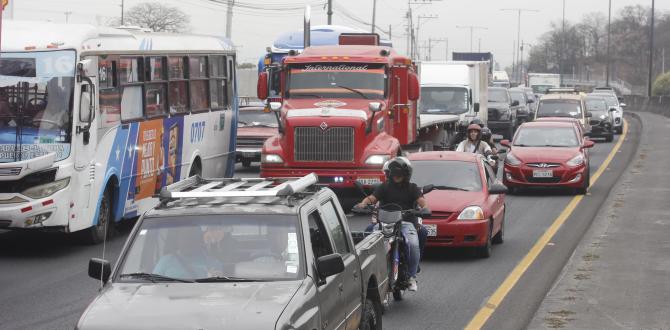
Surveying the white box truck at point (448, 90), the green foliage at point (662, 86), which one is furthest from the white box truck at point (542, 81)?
the white box truck at point (448, 90)

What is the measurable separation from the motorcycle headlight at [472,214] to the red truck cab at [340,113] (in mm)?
6027

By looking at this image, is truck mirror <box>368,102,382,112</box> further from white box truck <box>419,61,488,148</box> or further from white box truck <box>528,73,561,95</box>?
white box truck <box>528,73,561,95</box>

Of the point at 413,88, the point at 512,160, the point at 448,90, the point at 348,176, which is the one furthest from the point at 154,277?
the point at 448,90

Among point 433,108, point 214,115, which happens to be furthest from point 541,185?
point 433,108

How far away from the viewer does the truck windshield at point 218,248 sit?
827 centimetres

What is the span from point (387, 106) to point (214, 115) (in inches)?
128

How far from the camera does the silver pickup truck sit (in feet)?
24.5

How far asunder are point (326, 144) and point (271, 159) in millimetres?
1032

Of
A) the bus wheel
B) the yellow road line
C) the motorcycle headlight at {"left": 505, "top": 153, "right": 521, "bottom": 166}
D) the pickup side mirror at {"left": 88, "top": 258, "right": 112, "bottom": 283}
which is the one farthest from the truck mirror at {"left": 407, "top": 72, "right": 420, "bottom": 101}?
the pickup side mirror at {"left": 88, "top": 258, "right": 112, "bottom": 283}

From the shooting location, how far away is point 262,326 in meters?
7.25

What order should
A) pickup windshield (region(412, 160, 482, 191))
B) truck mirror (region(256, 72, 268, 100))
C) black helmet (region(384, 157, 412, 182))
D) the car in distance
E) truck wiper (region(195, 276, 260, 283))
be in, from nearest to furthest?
truck wiper (region(195, 276, 260, 283)) → black helmet (region(384, 157, 412, 182)) → pickup windshield (region(412, 160, 482, 191)) → truck mirror (region(256, 72, 268, 100)) → the car in distance

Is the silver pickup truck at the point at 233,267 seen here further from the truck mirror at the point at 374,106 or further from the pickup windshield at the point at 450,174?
the truck mirror at the point at 374,106

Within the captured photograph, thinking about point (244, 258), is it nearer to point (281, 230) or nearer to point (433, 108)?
point (281, 230)

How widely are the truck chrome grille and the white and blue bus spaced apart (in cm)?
232
